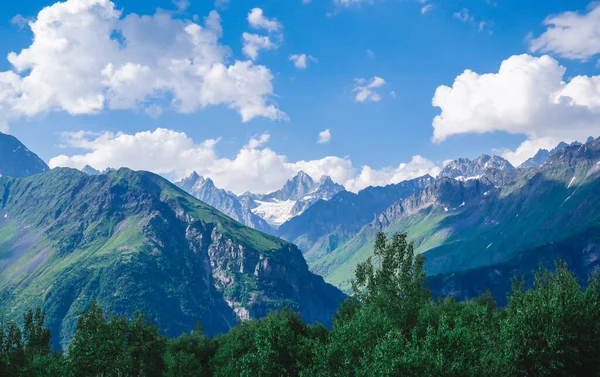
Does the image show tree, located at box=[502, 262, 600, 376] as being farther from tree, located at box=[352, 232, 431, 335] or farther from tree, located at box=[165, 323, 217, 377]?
tree, located at box=[165, 323, 217, 377]

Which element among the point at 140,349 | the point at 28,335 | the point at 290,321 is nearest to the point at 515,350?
the point at 290,321

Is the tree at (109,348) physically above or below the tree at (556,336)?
above

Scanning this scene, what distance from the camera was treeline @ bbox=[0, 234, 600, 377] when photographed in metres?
75.4

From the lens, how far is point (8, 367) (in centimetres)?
11106

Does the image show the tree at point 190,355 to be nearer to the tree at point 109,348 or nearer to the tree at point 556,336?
the tree at point 109,348

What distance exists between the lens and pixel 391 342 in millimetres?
79188

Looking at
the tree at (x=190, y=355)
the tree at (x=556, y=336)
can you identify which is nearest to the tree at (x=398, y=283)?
the tree at (x=556, y=336)

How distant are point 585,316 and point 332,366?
4389cm

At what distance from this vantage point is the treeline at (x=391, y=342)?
75438 millimetres

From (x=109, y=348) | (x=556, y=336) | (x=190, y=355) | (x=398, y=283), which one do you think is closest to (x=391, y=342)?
(x=556, y=336)

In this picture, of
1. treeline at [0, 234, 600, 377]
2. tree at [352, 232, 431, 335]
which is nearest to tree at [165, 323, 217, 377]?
treeline at [0, 234, 600, 377]

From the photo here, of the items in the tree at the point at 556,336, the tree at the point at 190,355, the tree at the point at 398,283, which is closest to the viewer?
the tree at the point at 556,336

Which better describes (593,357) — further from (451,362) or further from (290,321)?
(290,321)

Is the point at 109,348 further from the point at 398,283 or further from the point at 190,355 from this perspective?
the point at 398,283
